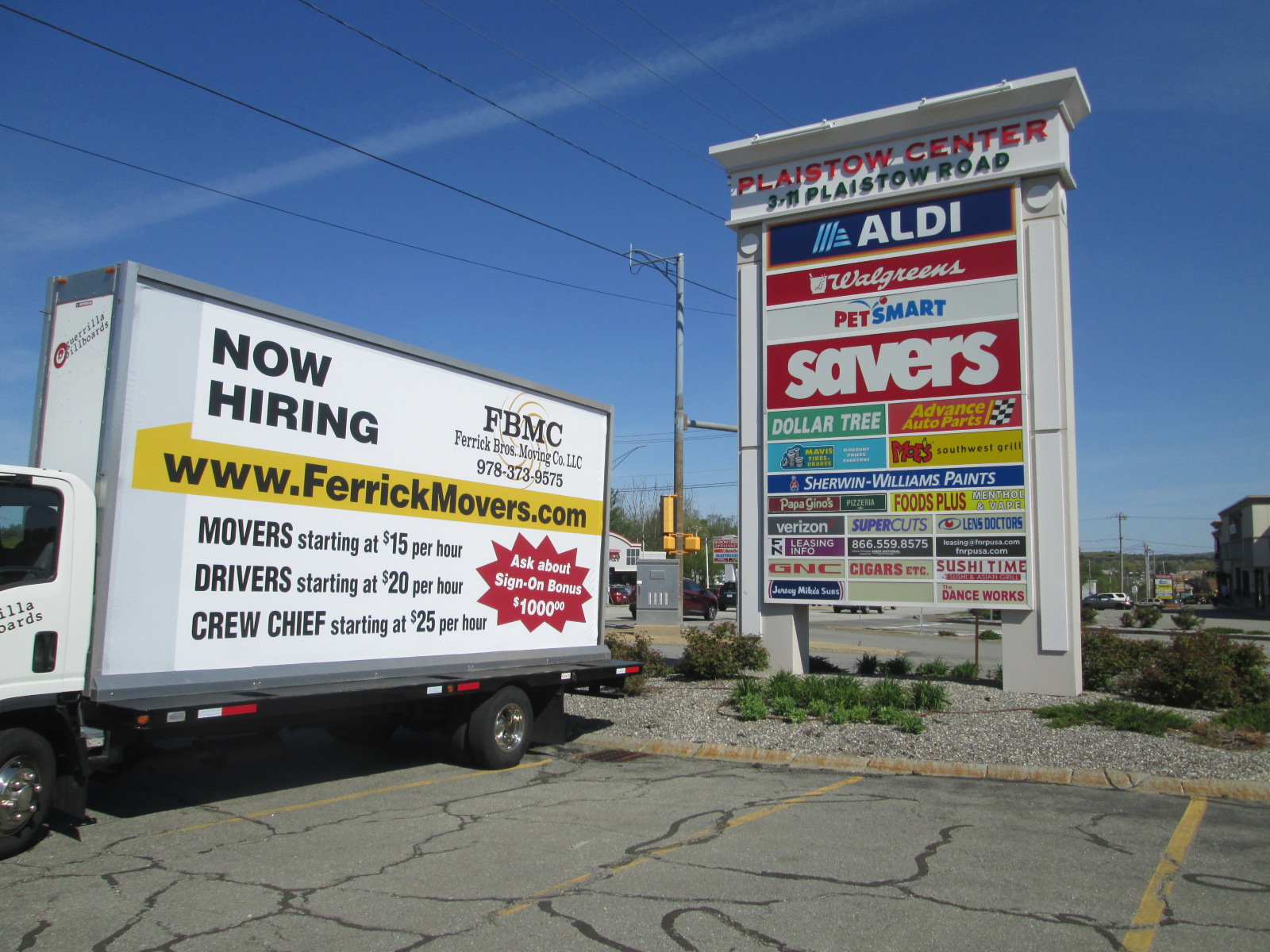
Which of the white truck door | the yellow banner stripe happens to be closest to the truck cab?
the white truck door

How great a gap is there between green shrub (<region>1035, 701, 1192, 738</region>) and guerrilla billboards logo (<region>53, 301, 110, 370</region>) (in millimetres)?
9950

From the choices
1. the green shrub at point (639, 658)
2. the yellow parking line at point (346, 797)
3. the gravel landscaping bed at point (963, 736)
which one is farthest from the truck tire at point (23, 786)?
the green shrub at point (639, 658)

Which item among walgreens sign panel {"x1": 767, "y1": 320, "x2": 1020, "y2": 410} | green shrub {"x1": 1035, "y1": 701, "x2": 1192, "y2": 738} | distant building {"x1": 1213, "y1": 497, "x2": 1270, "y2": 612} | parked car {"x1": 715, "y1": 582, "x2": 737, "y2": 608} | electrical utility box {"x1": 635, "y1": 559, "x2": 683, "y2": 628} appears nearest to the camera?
green shrub {"x1": 1035, "y1": 701, "x2": 1192, "y2": 738}

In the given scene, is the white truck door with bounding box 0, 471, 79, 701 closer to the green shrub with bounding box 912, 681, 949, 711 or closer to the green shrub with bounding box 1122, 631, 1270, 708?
the green shrub with bounding box 912, 681, 949, 711

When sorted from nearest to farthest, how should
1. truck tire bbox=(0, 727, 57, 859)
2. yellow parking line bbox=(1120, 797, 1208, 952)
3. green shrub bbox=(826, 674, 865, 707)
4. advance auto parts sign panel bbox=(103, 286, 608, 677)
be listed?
yellow parking line bbox=(1120, 797, 1208, 952) < truck tire bbox=(0, 727, 57, 859) < advance auto parts sign panel bbox=(103, 286, 608, 677) < green shrub bbox=(826, 674, 865, 707)

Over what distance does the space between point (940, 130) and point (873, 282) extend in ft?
7.62

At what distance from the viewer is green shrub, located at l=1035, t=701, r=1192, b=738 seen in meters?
10.4

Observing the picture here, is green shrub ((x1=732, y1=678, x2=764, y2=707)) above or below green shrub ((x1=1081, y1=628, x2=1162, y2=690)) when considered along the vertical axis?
below

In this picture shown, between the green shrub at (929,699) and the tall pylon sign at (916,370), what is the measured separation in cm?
142

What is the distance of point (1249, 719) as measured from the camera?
34.6 feet

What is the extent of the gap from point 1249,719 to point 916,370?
5.87 meters

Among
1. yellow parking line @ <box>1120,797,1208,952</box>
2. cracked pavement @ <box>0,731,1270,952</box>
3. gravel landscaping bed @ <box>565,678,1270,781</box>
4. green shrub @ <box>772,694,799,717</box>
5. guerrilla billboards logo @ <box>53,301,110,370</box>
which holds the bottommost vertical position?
cracked pavement @ <box>0,731,1270,952</box>

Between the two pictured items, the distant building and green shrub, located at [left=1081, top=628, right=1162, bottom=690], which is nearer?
green shrub, located at [left=1081, top=628, right=1162, bottom=690]

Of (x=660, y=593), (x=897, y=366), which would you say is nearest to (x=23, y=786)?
(x=897, y=366)
